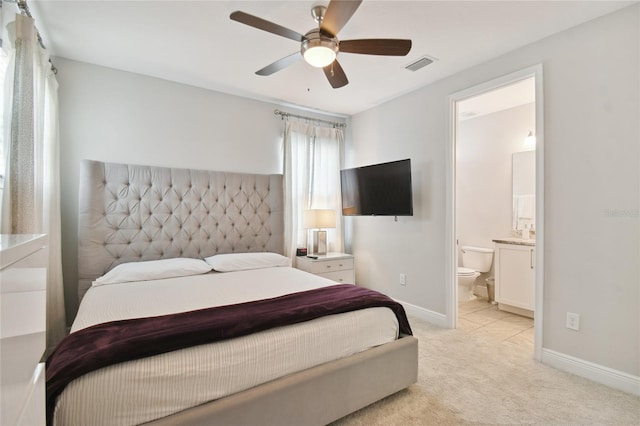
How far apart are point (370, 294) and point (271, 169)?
2394mm

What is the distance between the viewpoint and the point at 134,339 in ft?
4.38

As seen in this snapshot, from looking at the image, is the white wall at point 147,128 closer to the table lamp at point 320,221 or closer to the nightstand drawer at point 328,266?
the table lamp at point 320,221

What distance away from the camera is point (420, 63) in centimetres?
300

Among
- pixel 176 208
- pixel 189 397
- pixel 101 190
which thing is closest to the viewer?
pixel 189 397

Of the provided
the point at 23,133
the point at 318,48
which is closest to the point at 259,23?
the point at 318,48

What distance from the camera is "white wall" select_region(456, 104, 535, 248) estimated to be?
4215 millimetres

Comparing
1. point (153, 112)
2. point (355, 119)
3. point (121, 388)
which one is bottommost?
point (121, 388)

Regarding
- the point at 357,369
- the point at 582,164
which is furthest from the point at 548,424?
the point at 582,164

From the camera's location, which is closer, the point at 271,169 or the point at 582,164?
the point at 582,164

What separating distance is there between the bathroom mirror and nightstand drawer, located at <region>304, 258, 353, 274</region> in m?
2.33

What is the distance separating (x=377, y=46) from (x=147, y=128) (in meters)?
2.48

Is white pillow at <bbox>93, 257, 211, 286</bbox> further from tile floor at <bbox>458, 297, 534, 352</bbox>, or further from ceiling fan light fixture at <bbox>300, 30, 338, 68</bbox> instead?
tile floor at <bbox>458, 297, 534, 352</bbox>

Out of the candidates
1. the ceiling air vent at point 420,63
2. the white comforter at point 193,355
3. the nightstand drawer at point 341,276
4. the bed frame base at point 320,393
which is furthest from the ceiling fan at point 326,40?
the nightstand drawer at point 341,276

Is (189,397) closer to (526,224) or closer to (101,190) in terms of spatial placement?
(101,190)
